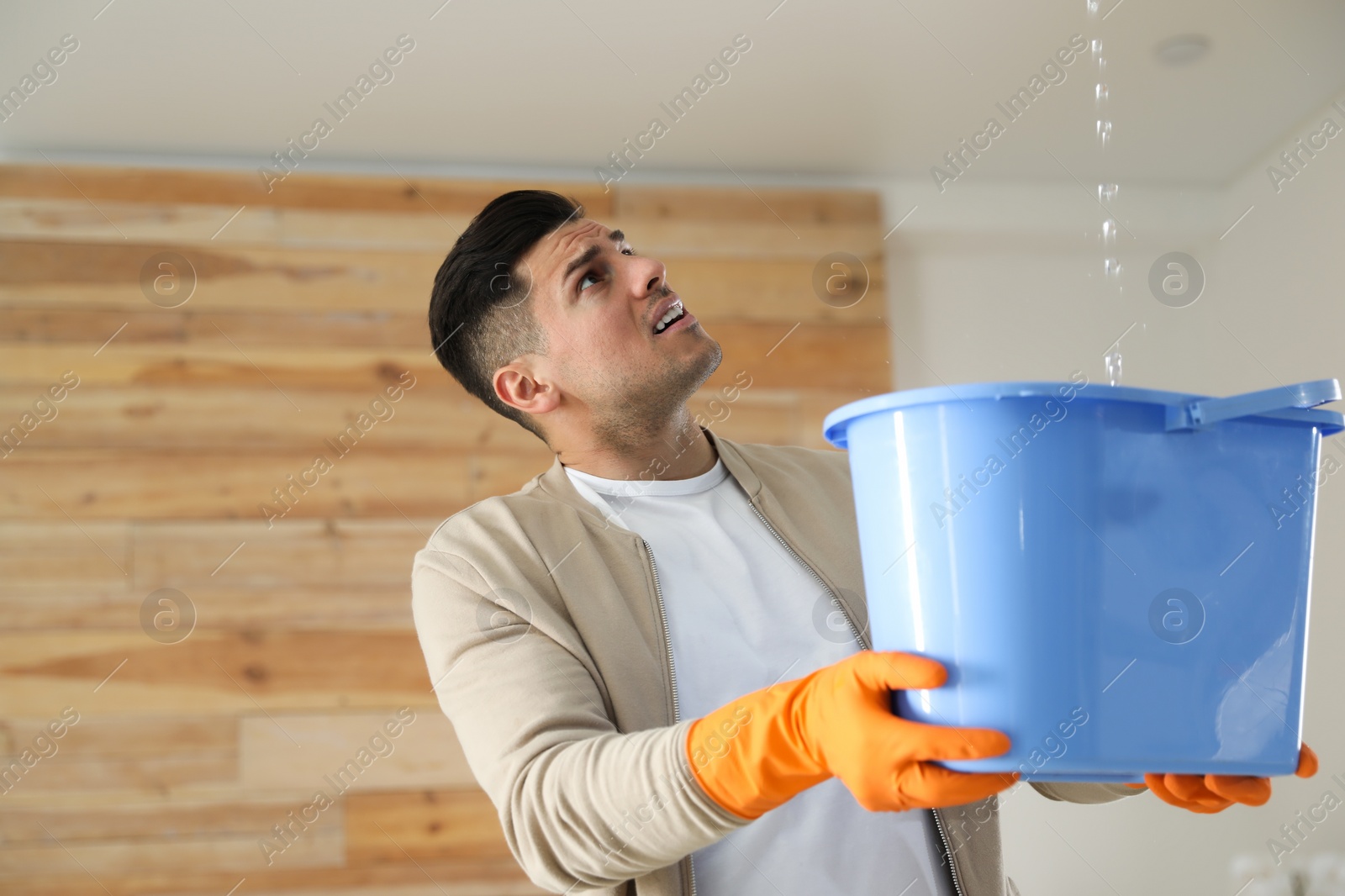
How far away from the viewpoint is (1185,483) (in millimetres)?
792

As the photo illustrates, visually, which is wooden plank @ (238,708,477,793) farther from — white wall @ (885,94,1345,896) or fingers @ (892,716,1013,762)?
fingers @ (892,716,1013,762)

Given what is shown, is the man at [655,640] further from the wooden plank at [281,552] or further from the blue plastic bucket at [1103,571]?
the wooden plank at [281,552]

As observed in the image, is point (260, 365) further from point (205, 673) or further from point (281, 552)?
point (205, 673)

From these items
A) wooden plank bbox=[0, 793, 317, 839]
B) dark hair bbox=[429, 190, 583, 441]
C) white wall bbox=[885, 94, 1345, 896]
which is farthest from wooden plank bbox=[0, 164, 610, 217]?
wooden plank bbox=[0, 793, 317, 839]

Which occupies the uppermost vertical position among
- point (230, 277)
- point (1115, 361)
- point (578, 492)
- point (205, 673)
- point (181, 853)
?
point (230, 277)

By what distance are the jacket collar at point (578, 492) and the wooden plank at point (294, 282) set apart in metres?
1.43

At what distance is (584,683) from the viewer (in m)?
1.09

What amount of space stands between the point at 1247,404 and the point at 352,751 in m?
2.20

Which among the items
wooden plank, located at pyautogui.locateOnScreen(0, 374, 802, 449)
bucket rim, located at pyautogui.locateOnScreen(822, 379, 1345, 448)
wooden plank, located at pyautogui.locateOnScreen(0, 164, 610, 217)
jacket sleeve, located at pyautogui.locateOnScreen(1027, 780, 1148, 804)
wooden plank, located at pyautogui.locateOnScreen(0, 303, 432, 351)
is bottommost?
jacket sleeve, located at pyautogui.locateOnScreen(1027, 780, 1148, 804)

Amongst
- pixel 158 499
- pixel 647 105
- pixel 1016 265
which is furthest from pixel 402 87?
pixel 1016 265

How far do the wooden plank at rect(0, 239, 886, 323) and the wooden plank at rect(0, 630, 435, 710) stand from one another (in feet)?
2.46

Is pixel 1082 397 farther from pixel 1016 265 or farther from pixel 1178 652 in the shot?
pixel 1016 265

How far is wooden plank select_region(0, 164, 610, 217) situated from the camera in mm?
2684

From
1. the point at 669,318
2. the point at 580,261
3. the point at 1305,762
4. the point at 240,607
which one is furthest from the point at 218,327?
the point at 1305,762
